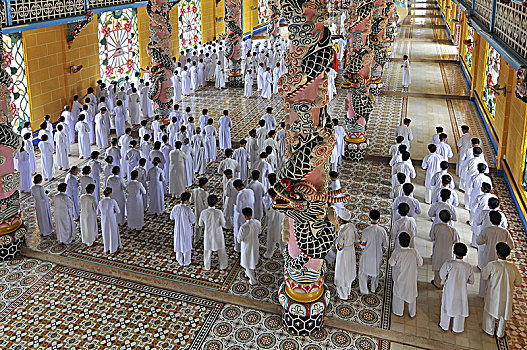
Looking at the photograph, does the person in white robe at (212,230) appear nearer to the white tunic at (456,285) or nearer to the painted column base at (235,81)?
the white tunic at (456,285)

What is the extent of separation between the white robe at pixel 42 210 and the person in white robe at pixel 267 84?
1072cm

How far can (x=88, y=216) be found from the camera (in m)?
9.02

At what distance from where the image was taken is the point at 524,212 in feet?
32.7

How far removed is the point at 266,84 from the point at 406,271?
40.9ft

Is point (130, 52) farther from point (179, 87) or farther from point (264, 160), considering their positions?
point (264, 160)

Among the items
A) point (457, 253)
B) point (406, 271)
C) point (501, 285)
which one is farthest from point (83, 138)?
point (501, 285)

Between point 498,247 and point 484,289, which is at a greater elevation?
point 498,247

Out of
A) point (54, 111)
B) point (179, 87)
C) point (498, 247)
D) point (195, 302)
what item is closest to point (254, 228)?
point (195, 302)

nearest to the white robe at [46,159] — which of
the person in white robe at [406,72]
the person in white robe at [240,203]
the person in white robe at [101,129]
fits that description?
the person in white robe at [101,129]

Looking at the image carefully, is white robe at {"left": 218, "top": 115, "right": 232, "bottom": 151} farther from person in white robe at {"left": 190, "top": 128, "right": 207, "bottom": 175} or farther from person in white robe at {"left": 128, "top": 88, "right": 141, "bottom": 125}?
person in white robe at {"left": 128, "top": 88, "right": 141, "bottom": 125}

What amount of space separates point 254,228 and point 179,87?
445 inches

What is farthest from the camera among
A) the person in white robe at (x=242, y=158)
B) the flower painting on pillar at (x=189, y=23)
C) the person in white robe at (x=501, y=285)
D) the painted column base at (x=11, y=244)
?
the flower painting on pillar at (x=189, y=23)

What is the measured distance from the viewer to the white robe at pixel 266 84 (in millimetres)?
18516

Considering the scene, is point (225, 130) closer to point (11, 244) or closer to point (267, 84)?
point (267, 84)
